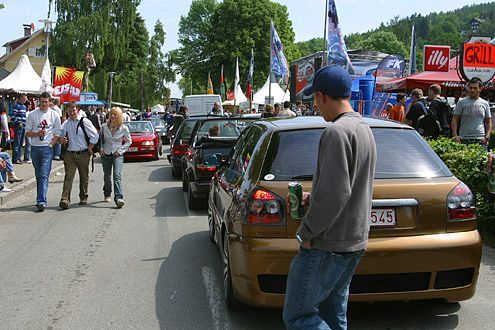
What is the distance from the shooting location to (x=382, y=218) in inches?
Result: 164

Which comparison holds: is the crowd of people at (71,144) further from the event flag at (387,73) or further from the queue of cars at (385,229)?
the event flag at (387,73)

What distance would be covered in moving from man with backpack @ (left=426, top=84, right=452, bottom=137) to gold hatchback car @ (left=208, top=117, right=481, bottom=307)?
6.93 meters

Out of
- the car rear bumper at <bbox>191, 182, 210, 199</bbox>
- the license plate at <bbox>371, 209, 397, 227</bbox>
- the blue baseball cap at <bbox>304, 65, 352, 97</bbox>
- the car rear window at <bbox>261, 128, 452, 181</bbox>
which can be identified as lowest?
the car rear bumper at <bbox>191, 182, 210, 199</bbox>

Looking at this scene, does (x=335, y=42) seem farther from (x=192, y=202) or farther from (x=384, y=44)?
(x=384, y=44)

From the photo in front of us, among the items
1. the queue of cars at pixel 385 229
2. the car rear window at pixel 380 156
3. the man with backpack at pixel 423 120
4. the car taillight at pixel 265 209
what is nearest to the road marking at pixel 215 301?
the queue of cars at pixel 385 229

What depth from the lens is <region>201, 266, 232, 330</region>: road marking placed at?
451 centimetres

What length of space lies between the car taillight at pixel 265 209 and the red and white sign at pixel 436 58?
45.5 feet

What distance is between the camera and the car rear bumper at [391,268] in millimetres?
4086

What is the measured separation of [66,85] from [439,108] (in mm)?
15596

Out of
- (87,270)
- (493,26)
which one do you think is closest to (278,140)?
(87,270)

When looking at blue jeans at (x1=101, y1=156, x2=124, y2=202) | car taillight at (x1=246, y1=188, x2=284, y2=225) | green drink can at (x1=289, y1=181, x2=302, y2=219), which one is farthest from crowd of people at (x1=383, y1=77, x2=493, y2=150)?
green drink can at (x1=289, y1=181, x2=302, y2=219)

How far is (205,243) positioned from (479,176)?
11.5 ft

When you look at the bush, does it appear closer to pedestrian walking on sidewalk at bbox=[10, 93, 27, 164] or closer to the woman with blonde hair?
the woman with blonde hair

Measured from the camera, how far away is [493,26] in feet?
562
